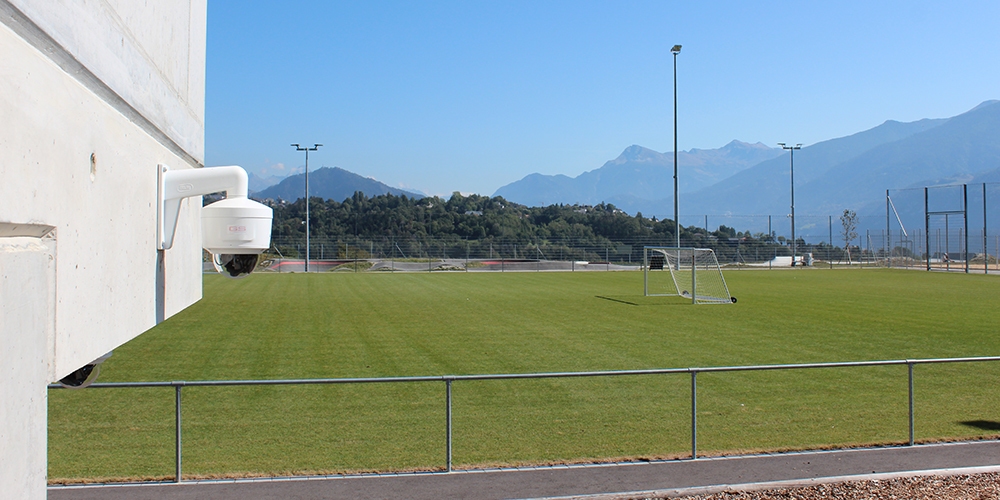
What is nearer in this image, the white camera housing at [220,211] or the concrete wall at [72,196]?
the concrete wall at [72,196]

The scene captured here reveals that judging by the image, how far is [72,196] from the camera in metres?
2.44

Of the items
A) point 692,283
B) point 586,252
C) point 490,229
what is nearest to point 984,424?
point 692,283

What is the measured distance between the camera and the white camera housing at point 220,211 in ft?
11.7

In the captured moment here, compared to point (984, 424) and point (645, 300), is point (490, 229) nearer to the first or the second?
point (645, 300)

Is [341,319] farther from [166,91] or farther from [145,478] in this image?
[166,91]

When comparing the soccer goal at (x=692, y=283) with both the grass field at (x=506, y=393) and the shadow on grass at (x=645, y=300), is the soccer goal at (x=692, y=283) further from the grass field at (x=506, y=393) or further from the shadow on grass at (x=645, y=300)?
the grass field at (x=506, y=393)

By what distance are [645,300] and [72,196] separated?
26.0m

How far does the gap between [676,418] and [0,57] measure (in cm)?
876

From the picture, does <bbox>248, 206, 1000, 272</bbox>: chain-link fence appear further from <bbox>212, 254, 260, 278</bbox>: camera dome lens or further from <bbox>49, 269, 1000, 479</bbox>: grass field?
<bbox>212, 254, 260, 278</bbox>: camera dome lens

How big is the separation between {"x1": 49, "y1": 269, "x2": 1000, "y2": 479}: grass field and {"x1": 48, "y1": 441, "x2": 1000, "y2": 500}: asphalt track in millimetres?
608

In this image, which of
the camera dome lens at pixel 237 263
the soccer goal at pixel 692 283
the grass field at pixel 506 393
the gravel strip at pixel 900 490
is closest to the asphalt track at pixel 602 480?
the gravel strip at pixel 900 490

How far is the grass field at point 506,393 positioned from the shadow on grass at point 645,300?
4.23 metres

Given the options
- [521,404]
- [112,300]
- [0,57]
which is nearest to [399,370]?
[521,404]

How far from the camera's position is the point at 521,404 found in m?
9.93
